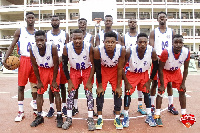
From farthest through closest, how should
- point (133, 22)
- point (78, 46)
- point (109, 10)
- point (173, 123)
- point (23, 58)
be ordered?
point (109, 10), point (133, 22), point (23, 58), point (173, 123), point (78, 46)

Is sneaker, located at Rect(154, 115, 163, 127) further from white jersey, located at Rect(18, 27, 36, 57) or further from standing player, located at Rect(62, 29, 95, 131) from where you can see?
white jersey, located at Rect(18, 27, 36, 57)

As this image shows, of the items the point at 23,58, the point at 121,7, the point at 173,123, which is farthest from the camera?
the point at 121,7

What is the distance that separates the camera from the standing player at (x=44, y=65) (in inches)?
162

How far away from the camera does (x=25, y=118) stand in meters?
4.70

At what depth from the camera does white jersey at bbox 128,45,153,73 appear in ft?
13.6

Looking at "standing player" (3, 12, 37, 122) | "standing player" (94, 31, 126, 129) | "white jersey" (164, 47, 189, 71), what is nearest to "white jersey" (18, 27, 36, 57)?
"standing player" (3, 12, 37, 122)

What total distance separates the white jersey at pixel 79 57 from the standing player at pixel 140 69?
32.0 inches

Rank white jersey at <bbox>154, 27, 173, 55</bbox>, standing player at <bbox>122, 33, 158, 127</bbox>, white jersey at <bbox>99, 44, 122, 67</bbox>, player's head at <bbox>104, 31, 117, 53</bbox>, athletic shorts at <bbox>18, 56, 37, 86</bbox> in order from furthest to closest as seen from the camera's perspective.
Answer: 1. white jersey at <bbox>154, 27, 173, 55</bbox>
2. athletic shorts at <bbox>18, 56, 37, 86</bbox>
3. standing player at <bbox>122, 33, 158, 127</bbox>
4. white jersey at <bbox>99, 44, 122, 67</bbox>
5. player's head at <bbox>104, 31, 117, 53</bbox>

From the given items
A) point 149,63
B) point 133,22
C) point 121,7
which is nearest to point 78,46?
point 149,63

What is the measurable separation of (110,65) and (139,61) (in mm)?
613

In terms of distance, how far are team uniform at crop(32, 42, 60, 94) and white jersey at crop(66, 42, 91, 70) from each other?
0.40 m

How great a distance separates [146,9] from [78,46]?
32736 mm

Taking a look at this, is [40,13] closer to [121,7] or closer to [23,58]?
[121,7]

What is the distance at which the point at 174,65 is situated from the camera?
4332mm
